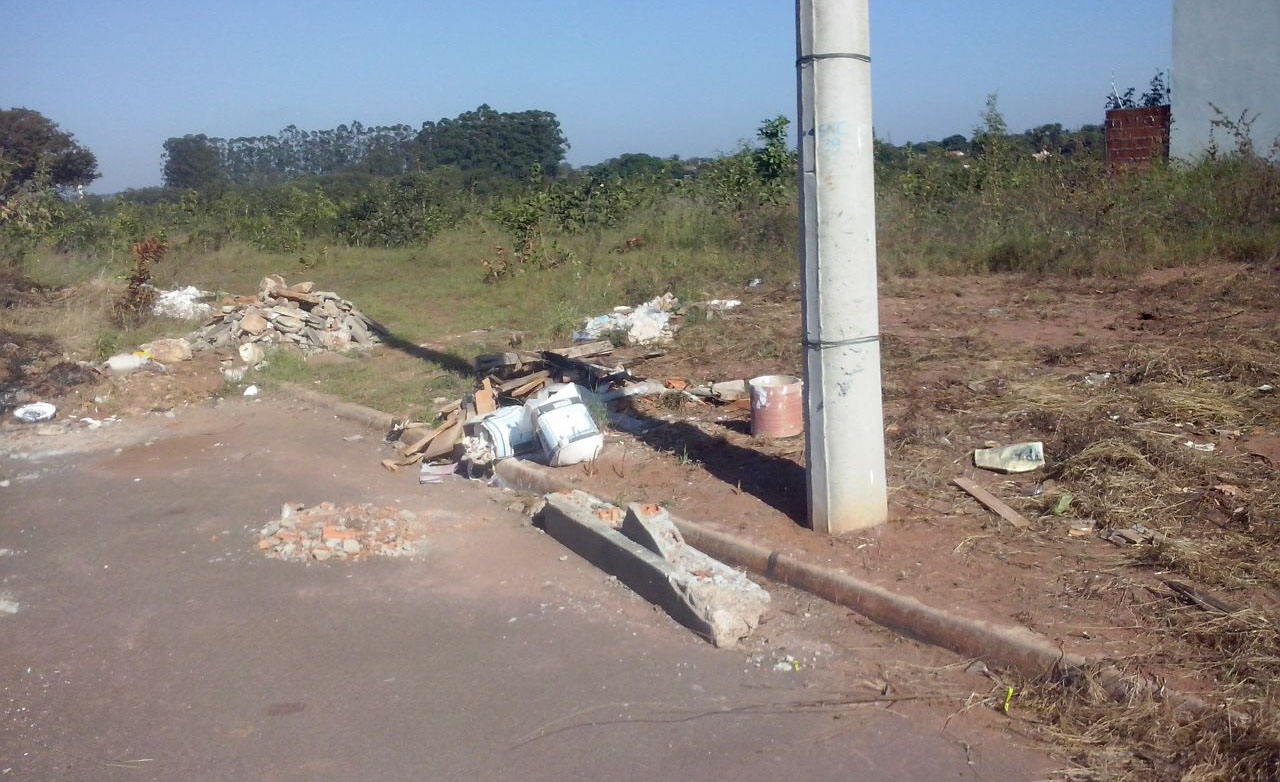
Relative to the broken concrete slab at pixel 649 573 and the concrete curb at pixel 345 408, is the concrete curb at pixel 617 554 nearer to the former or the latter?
the broken concrete slab at pixel 649 573

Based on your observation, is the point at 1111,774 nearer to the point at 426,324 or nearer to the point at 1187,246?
the point at 1187,246

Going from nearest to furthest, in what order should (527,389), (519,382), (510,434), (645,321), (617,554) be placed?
(617,554) < (510,434) < (527,389) < (519,382) < (645,321)

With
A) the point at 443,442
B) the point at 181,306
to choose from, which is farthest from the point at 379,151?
the point at 443,442

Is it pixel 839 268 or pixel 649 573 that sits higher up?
pixel 839 268

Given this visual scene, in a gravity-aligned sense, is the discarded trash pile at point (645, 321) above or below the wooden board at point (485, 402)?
above

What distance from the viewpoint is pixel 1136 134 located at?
63.2ft

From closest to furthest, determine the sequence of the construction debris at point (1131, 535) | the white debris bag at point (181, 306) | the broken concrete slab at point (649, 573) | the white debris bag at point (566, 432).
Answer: the broken concrete slab at point (649, 573) < the construction debris at point (1131, 535) < the white debris bag at point (566, 432) < the white debris bag at point (181, 306)

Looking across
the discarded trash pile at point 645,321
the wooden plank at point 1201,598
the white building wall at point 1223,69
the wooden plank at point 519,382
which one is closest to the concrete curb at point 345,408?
the wooden plank at point 519,382

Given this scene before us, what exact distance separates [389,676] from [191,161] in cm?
6661

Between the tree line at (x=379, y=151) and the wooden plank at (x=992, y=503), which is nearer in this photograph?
the wooden plank at (x=992, y=503)

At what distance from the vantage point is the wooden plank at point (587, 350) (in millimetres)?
9891

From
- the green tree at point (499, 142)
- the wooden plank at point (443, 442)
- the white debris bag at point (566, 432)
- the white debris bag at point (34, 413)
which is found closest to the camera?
the white debris bag at point (566, 432)

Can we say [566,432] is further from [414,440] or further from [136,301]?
[136,301]

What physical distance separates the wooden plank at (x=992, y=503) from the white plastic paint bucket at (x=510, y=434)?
3.02 meters
